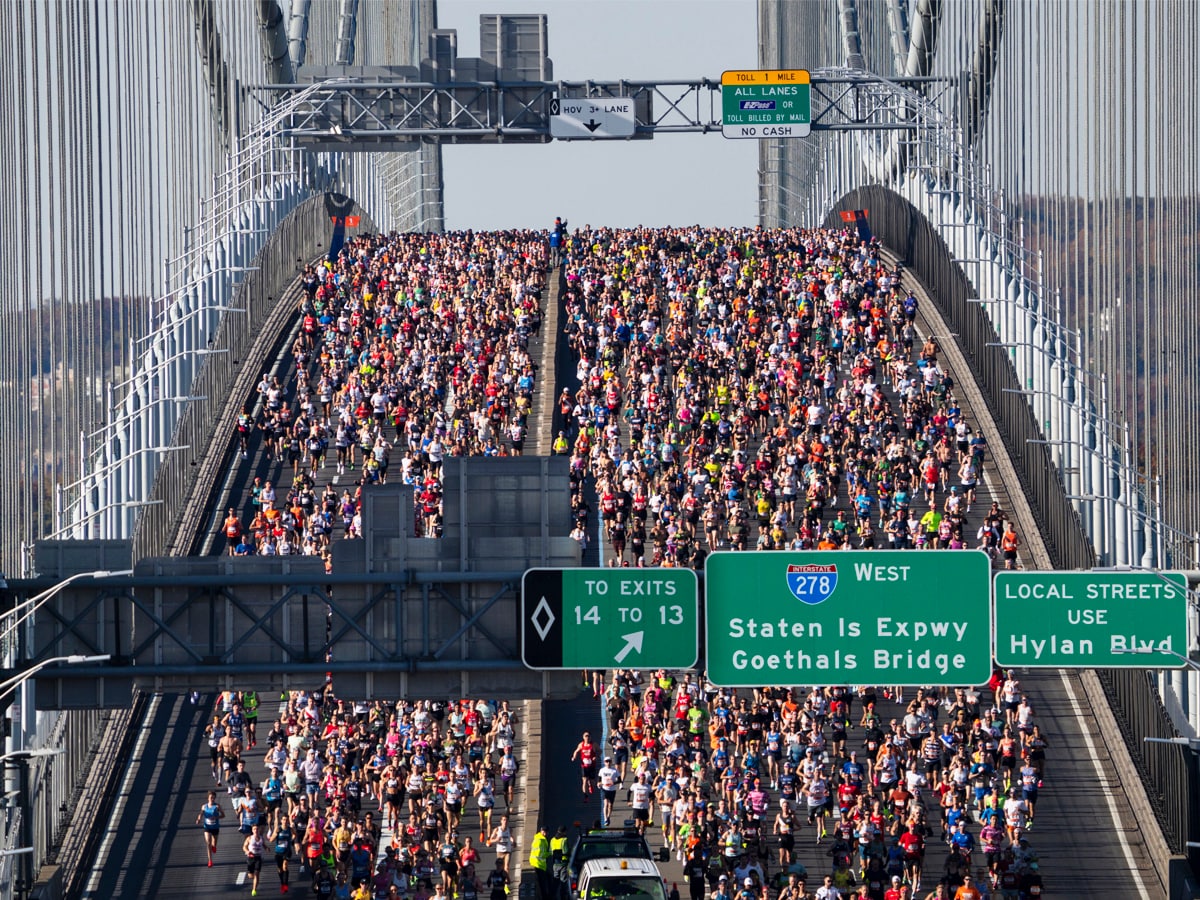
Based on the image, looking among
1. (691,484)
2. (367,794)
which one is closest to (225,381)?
(691,484)

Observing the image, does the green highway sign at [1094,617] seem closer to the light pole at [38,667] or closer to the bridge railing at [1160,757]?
the bridge railing at [1160,757]

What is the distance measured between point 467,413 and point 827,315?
12.4 meters

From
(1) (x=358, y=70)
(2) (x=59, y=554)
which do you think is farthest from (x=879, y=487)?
(1) (x=358, y=70)

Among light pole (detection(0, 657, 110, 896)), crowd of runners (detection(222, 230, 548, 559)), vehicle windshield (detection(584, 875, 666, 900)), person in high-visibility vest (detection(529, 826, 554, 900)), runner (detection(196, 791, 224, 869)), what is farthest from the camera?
crowd of runners (detection(222, 230, 548, 559))

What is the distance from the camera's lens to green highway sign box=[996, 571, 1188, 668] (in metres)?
28.8

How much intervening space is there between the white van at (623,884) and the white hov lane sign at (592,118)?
41478 millimetres

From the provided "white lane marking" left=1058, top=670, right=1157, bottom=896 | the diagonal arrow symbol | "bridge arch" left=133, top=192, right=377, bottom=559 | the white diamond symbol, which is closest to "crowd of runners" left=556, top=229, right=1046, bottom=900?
"white lane marking" left=1058, top=670, right=1157, bottom=896

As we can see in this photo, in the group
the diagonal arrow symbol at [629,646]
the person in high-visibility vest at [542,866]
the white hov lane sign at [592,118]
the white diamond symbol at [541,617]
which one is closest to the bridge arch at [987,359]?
the white hov lane sign at [592,118]

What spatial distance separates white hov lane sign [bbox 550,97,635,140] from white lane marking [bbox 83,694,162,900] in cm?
3114

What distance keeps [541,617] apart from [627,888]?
487 centimetres

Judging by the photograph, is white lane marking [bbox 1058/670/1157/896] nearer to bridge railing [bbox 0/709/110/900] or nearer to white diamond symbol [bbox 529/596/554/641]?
white diamond symbol [bbox 529/596/554/641]

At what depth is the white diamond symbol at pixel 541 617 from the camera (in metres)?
29.0

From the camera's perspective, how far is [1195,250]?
5059 cm

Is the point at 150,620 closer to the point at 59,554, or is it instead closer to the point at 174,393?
the point at 59,554
